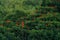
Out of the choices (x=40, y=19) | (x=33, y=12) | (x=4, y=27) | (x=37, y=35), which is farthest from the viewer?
(x=33, y=12)

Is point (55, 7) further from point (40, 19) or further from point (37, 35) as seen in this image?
point (37, 35)

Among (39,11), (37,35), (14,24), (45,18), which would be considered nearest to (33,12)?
(39,11)

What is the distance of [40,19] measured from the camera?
7.84 m

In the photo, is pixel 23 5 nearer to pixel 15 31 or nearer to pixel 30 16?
pixel 30 16

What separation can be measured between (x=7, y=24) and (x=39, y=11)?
5.67 ft

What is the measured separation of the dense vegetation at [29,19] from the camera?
22.0 ft

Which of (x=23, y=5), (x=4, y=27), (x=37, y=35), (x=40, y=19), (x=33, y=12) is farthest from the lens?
(x=23, y=5)

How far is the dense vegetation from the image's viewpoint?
22.0ft

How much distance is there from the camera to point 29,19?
26.0ft

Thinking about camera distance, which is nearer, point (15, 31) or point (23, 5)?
point (15, 31)

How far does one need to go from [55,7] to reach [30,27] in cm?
213

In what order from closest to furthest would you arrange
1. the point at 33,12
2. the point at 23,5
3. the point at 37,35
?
the point at 37,35
the point at 33,12
the point at 23,5

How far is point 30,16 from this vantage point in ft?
26.4

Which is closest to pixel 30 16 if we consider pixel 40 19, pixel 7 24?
pixel 40 19
